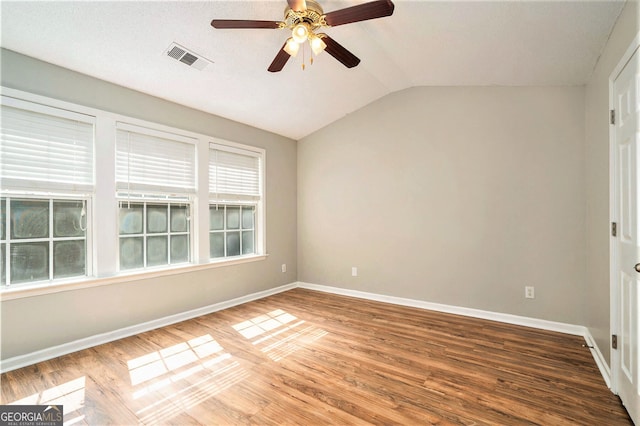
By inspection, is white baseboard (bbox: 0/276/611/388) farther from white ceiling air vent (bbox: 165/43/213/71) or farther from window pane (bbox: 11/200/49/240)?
Answer: white ceiling air vent (bbox: 165/43/213/71)

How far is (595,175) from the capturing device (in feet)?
8.66

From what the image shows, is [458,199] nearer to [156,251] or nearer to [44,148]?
[156,251]

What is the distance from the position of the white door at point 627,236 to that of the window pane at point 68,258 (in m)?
4.19

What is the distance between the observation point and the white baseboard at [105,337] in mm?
2396

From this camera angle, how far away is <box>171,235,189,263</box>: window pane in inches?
140

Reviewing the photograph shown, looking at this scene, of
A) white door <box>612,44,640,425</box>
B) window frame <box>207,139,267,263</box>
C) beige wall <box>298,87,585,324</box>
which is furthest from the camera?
window frame <box>207,139,267,263</box>

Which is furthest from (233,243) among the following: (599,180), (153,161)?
(599,180)

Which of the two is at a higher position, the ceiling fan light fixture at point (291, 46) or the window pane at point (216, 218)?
the ceiling fan light fixture at point (291, 46)

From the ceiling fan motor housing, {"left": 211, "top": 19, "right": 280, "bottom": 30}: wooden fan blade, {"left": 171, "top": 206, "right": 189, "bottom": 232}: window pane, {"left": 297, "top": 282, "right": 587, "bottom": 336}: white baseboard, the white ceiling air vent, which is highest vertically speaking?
the white ceiling air vent

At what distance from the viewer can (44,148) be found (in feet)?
8.52

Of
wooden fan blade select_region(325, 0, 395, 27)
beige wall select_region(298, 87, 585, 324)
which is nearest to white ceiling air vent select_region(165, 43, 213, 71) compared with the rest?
wooden fan blade select_region(325, 0, 395, 27)

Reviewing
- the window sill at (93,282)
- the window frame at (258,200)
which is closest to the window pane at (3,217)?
the window sill at (93,282)

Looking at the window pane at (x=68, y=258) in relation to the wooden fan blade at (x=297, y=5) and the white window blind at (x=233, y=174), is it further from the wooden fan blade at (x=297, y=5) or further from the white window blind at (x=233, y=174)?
the wooden fan blade at (x=297, y=5)

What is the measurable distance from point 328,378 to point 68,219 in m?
2.73
